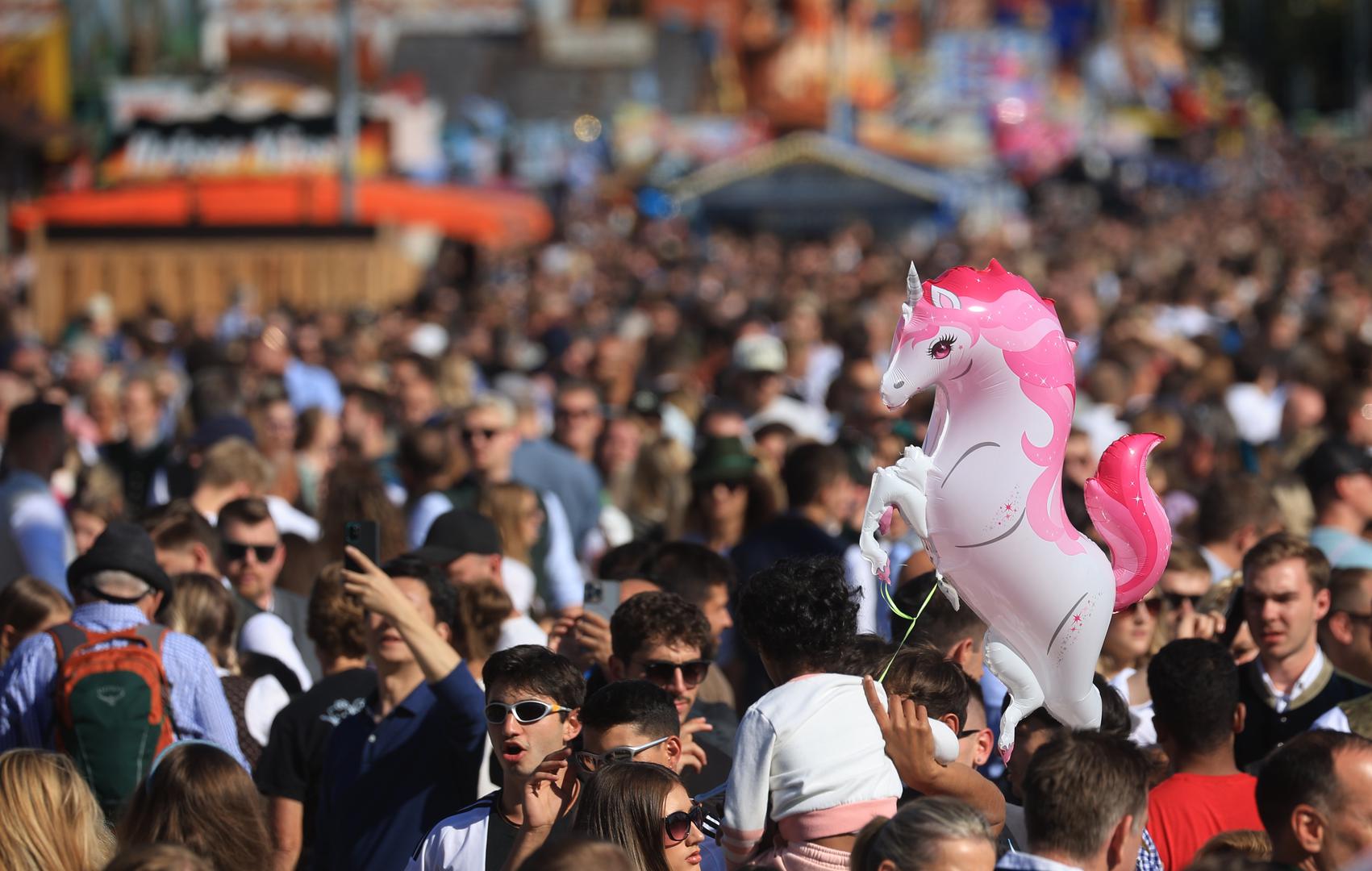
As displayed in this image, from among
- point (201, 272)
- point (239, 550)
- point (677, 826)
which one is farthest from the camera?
point (201, 272)

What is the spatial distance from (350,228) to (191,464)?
40.8ft

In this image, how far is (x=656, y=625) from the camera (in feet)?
16.2

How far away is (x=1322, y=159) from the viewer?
55312mm

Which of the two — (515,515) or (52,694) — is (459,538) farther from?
(52,694)

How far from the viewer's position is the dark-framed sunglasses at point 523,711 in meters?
4.41

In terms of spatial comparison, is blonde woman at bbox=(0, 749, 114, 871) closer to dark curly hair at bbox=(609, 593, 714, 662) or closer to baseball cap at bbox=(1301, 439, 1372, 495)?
dark curly hair at bbox=(609, 593, 714, 662)

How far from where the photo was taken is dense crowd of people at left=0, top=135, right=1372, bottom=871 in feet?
13.4

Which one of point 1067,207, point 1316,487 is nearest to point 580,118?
point 1067,207

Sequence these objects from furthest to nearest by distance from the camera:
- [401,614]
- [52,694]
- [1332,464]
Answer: [1332,464], [52,694], [401,614]

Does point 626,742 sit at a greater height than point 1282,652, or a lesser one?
greater

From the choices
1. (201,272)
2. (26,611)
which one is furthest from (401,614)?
(201,272)

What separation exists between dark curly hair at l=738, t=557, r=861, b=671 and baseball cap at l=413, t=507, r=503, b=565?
6.57 feet

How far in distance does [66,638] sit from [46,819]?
113 cm

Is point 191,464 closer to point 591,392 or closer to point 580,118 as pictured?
point 591,392
